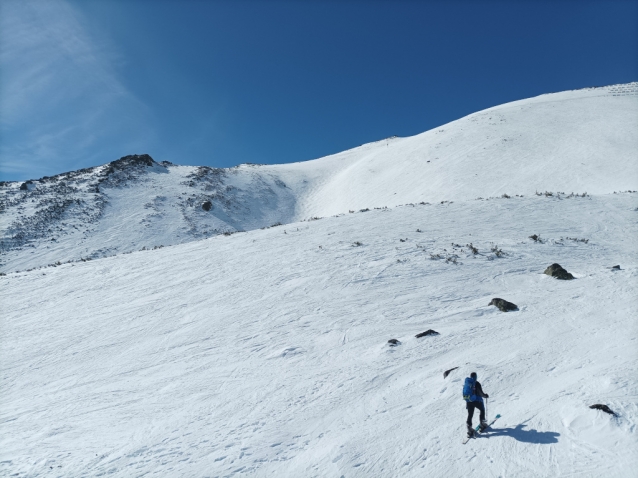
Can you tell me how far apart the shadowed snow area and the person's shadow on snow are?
1.3 inches

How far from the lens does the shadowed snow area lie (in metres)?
6.55

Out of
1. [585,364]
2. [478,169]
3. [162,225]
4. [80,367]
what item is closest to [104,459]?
[80,367]

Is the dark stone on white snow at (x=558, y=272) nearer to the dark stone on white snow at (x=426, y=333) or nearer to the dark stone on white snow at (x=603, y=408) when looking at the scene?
the dark stone on white snow at (x=426, y=333)

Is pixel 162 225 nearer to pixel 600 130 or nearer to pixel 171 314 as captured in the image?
pixel 171 314

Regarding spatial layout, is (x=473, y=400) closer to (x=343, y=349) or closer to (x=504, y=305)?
(x=343, y=349)

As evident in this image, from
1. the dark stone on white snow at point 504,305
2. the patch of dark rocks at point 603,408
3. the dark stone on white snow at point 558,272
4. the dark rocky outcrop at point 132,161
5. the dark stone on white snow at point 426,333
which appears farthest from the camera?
→ the dark rocky outcrop at point 132,161

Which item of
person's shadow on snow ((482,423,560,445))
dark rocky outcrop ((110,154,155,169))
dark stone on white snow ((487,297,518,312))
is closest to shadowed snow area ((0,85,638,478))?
person's shadow on snow ((482,423,560,445))

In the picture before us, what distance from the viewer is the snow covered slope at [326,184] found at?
106ft

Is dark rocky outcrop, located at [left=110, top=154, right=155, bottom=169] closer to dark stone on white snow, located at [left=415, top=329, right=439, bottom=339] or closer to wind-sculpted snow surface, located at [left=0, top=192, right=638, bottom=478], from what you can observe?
wind-sculpted snow surface, located at [left=0, top=192, right=638, bottom=478]

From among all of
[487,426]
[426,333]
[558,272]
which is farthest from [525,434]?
[558,272]

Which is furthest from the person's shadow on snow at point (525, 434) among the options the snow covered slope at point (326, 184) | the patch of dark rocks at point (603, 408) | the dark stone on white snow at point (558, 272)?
the snow covered slope at point (326, 184)

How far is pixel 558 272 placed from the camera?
540 inches

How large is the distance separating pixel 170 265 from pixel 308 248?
8102 mm

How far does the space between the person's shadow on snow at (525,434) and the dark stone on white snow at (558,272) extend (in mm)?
9222
